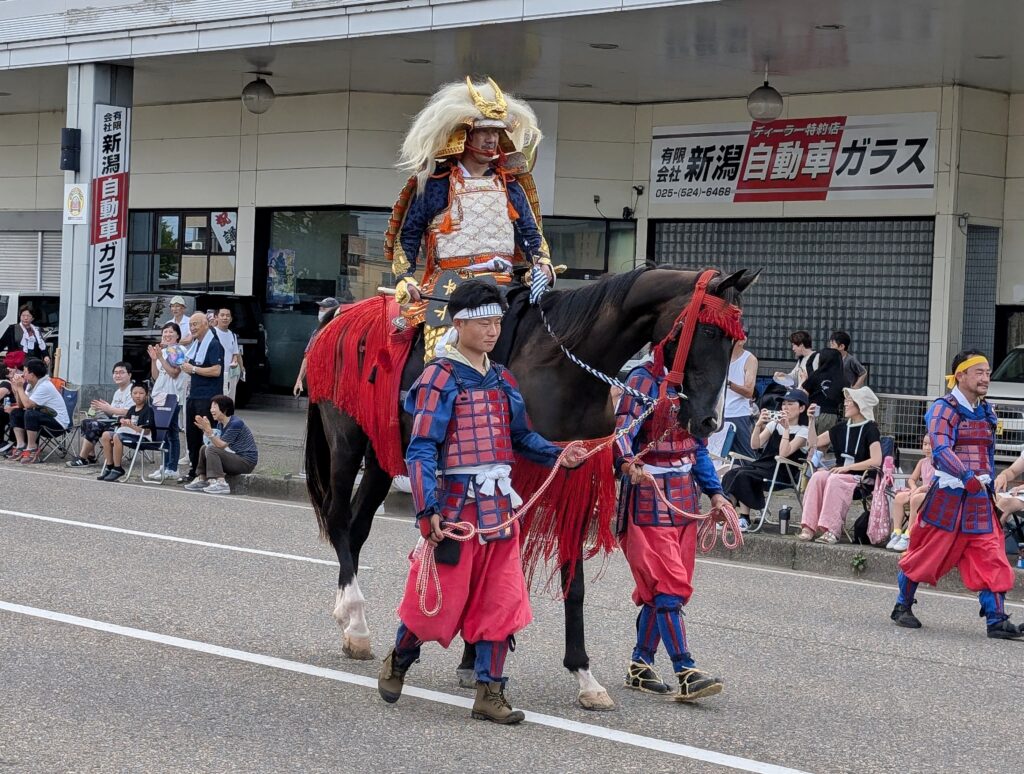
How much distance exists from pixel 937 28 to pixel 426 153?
11066mm

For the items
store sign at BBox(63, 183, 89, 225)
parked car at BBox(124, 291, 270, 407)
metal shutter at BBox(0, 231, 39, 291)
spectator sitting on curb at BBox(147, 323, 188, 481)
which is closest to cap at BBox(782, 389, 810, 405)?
spectator sitting on curb at BBox(147, 323, 188, 481)

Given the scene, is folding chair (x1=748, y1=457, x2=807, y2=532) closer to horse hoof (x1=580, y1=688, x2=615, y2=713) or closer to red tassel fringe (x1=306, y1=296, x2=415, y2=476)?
red tassel fringe (x1=306, y1=296, x2=415, y2=476)

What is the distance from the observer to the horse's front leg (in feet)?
21.2

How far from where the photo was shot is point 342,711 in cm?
626

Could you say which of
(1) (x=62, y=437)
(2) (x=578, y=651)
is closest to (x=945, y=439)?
(2) (x=578, y=651)

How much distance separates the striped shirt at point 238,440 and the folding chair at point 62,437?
11.3 ft

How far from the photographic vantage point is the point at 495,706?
19.9 ft

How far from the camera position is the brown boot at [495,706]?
6074 millimetres

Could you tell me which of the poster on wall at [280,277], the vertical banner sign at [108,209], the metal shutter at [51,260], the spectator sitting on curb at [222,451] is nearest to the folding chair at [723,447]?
the spectator sitting on curb at [222,451]

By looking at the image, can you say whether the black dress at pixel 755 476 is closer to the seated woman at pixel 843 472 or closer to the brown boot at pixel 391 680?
the seated woman at pixel 843 472

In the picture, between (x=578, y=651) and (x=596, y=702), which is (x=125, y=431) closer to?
(x=578, y=651)

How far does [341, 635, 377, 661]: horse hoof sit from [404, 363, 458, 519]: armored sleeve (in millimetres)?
1453

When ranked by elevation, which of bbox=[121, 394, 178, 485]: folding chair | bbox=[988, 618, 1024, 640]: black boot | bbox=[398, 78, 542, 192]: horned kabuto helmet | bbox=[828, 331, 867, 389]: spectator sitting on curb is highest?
bbox=[398, 78, 542, 192]: horned kabuto helmet

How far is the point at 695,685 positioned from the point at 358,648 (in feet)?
5.61
